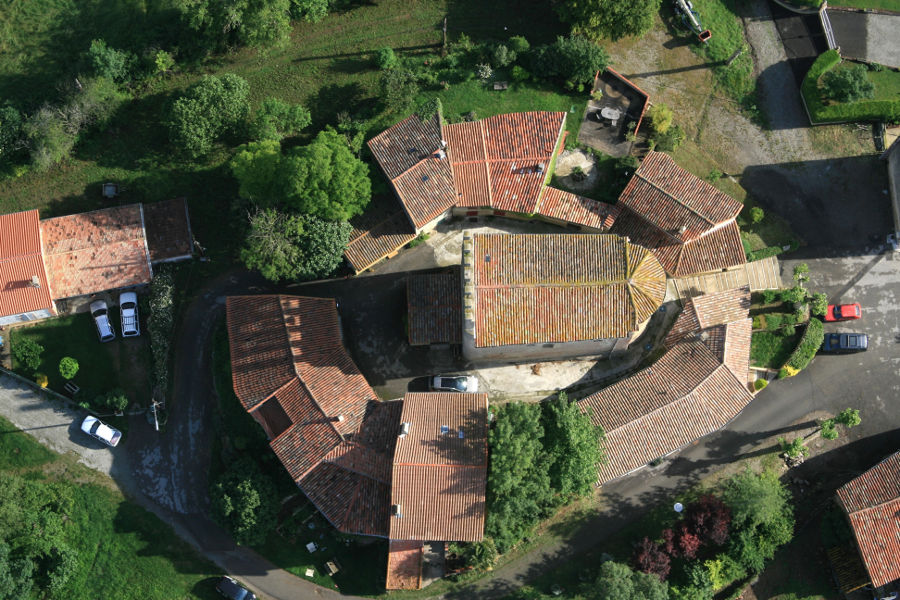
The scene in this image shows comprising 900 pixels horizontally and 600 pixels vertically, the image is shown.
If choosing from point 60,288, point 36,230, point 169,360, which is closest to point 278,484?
point 169,360

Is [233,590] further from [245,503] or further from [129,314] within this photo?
[129,314]

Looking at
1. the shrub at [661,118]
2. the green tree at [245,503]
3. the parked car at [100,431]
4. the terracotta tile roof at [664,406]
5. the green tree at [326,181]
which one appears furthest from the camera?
the shrub at [661,118]

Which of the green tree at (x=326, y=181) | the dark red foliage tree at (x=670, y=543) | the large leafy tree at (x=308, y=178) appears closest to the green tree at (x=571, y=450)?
the dark red foliage tree at (x=670, y=543)

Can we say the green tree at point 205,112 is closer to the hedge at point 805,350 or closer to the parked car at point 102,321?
the parked car at point 102,321

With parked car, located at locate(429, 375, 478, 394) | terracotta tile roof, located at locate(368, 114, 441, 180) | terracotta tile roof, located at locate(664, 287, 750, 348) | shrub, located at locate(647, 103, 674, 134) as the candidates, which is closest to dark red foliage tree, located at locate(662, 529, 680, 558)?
terracotta tile roof, located at locate(664, 287, 750, 348)

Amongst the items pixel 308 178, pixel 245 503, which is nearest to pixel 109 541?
pixel 245 503

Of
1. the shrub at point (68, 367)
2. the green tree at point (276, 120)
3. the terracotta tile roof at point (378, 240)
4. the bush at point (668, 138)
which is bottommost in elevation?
the shrub at point (68, 367)
